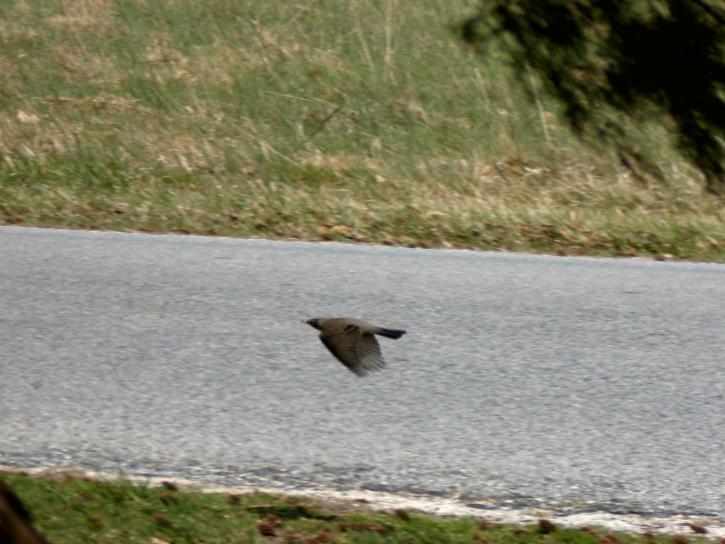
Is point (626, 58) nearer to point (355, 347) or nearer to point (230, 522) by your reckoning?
point (355, 347)

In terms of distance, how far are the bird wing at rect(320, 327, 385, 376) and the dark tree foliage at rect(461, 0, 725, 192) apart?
763cm

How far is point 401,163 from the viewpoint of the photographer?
11.4 m

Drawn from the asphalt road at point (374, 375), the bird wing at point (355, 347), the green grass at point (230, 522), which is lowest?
the asphalt road at point (374, 375)

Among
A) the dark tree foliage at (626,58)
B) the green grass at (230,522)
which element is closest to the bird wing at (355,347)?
the green grass at (230,522)

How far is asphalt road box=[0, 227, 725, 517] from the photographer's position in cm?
503

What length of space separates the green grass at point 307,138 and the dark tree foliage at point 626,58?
28cm

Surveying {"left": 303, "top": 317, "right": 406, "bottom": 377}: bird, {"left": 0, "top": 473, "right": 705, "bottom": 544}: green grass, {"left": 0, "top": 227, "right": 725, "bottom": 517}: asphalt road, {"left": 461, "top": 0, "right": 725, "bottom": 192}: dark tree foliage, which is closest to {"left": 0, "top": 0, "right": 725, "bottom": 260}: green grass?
{"left": 461, "top": 0, "right": 725, "bottom": 192}: dark tree foliage

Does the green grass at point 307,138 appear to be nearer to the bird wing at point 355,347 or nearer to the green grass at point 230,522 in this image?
the bird wing at point 355,347

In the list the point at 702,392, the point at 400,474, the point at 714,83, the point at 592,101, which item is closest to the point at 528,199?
the point at 592,101

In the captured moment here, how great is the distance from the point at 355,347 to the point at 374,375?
184 centimetres

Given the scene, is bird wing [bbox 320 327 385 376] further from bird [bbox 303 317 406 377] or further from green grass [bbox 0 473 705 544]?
green grass [bbox 0 473 705 544]

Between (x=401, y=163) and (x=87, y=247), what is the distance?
12.0 ft

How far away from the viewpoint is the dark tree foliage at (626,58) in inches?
475

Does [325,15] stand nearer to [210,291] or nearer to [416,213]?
[416,213]
